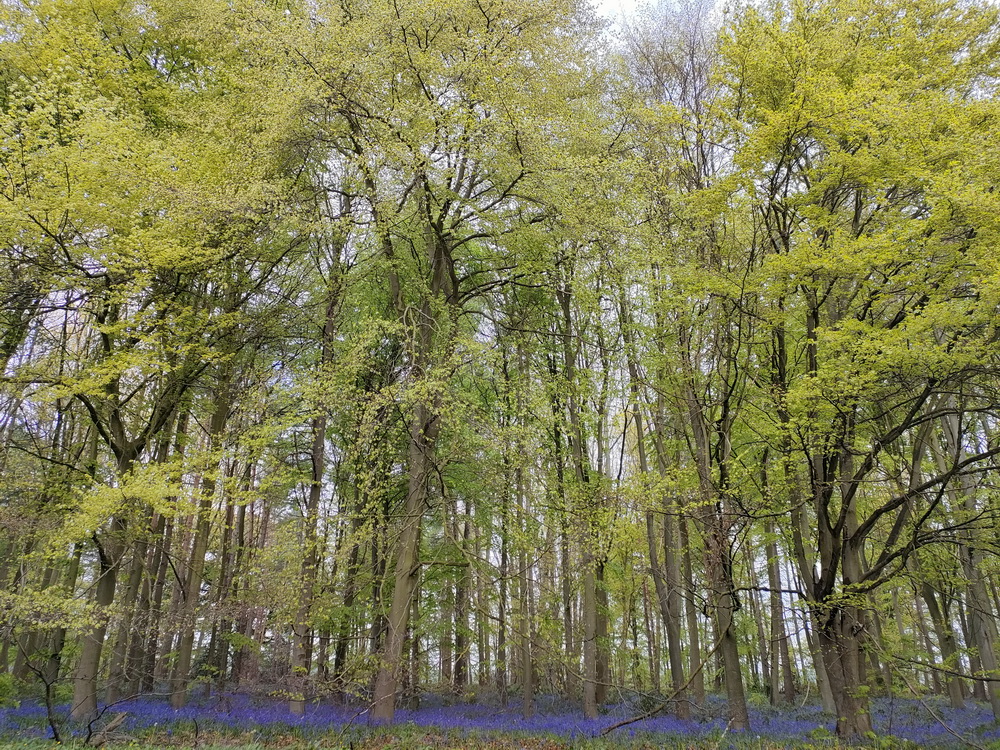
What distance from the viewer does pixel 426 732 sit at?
333 inches

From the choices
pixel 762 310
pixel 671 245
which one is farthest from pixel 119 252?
pixel 762 310

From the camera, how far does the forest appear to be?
294 inches

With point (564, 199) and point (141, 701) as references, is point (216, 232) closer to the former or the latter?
point (564, 199)

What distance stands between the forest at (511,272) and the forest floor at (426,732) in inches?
24.3

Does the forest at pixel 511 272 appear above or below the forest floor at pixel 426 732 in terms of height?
above

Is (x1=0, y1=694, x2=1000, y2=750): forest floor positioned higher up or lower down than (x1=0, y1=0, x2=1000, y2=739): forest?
lower down

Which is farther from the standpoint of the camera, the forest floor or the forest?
the forest

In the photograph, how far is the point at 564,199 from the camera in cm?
930

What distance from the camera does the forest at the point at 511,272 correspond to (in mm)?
7469

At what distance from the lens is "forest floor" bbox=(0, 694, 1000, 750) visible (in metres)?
7.18

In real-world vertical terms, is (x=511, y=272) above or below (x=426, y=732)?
above

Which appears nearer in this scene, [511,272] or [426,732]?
[426,732]

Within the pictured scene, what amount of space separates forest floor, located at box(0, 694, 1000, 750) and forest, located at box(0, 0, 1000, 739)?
618mm

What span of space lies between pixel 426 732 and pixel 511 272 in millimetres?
8936
